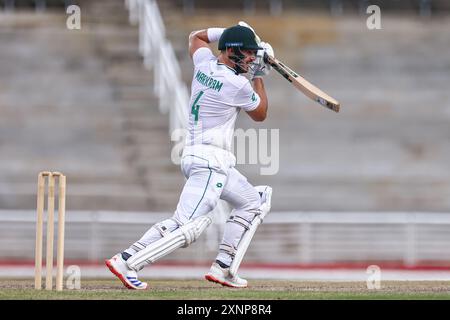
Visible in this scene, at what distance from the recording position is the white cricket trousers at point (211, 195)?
7195mm

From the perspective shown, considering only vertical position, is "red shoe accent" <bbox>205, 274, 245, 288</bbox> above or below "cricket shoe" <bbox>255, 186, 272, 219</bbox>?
below

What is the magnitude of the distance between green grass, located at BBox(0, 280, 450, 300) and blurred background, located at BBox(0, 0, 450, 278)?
483 cm

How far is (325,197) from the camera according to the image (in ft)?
51.4

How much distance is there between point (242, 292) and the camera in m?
7.07

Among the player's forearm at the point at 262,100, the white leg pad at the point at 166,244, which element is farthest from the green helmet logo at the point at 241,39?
the white leg pad at the point at 166,244

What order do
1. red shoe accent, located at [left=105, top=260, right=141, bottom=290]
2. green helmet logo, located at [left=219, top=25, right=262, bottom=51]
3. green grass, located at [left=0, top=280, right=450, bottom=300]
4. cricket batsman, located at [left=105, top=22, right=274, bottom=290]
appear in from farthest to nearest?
green helmet logo, located at [left=219, top=25, right=262, bottom=51] → cricket batsman, located at [left=105, top=22, right=274, bottom=290] → red shoe accent, located at [left=105, top=260, right=141, bottom=290] → green grass, located at [left=0, top=280, right=450, bottom=300]

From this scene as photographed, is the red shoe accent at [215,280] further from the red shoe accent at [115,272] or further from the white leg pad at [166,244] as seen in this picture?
the red shoe accent at [115,272]

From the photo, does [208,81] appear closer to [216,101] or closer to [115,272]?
[216,101]

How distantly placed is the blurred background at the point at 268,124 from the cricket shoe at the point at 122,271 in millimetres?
5682

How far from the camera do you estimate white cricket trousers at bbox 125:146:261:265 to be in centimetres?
720

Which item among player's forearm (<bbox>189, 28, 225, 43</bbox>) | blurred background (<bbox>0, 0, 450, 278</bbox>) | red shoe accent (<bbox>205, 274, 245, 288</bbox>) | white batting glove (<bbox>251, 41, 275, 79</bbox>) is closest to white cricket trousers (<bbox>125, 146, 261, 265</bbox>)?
red shoe accent (<bbox>205, 274, 245, 288</bbox>)

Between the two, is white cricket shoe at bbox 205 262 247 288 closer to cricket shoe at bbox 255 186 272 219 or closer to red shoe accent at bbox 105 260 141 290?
cricket shoe at bbox 255 186 272 219

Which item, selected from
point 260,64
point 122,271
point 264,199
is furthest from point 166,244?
point 260,64

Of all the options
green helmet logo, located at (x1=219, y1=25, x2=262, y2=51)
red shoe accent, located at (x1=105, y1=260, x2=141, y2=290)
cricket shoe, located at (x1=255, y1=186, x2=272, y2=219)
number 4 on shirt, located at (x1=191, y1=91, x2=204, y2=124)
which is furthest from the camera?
cricket shoe, located at (x1=255, y1=186, x2=272, y2=219)
